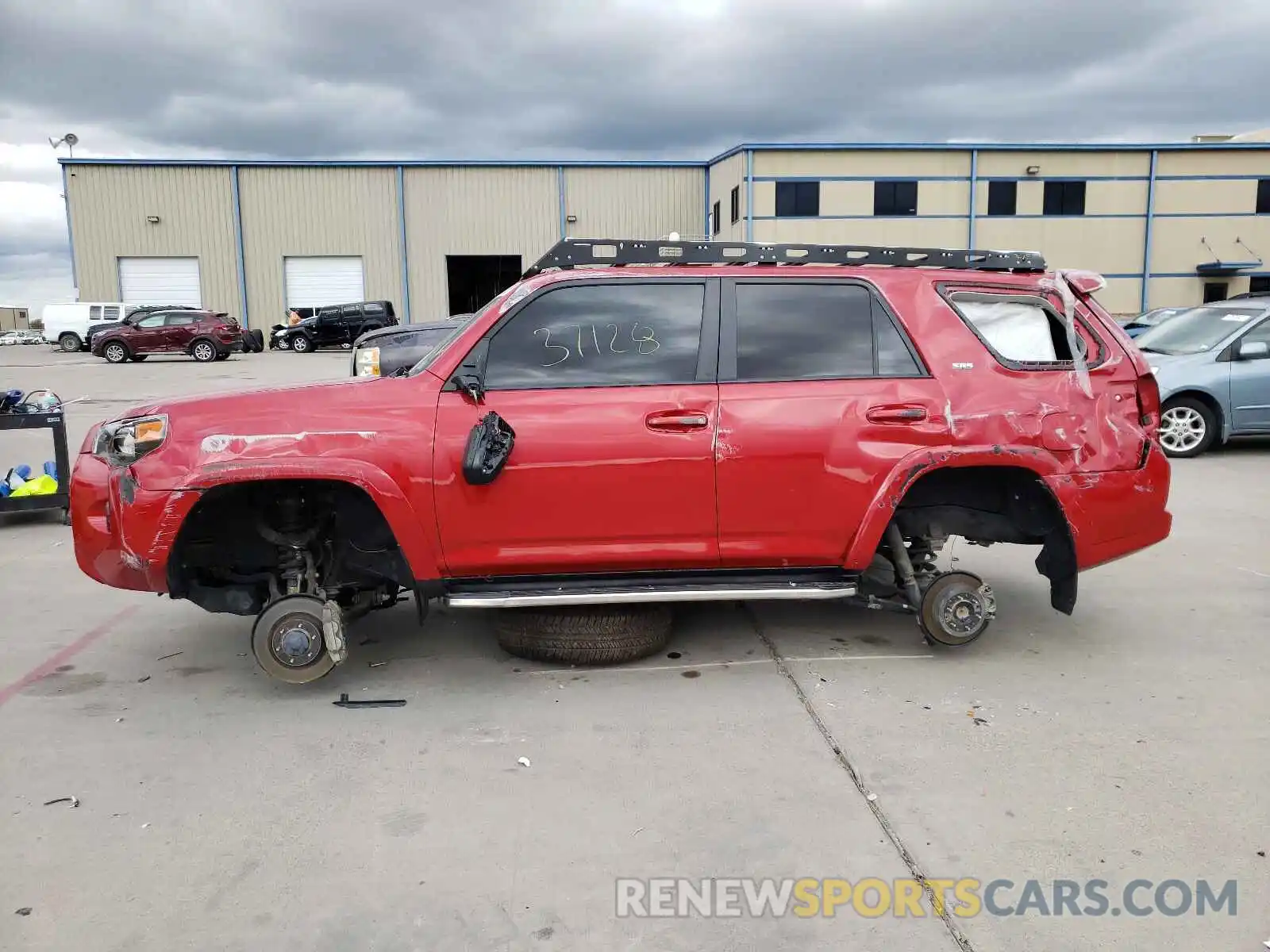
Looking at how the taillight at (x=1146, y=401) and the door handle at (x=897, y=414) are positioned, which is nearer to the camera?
the door handle at (x=897, y=414)

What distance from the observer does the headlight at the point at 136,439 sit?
3.80 m

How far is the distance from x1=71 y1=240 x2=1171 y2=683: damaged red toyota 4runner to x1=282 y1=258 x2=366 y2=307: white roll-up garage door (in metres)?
35.2

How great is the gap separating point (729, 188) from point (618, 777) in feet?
111

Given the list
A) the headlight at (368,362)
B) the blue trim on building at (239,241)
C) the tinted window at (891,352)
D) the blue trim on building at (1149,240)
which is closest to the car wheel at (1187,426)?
the tinted window at (891,352)

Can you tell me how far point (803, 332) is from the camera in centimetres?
421

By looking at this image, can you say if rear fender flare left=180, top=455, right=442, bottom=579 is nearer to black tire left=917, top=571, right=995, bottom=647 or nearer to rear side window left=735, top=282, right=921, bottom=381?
rear side window left=735, top=282, right=921, bottom=381

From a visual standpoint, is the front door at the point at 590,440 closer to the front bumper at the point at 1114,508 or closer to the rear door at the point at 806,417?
the rear door at the point at 806,417

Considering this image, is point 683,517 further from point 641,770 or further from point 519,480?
point 641,770

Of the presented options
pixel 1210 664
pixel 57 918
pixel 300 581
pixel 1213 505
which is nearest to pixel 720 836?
pixel 57 918

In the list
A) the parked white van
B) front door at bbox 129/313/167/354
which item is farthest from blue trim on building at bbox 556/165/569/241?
the parked white van

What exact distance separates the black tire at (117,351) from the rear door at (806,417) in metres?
28.0

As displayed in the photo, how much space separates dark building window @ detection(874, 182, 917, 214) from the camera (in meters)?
32.7

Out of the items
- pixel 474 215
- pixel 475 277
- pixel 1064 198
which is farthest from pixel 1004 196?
pixel 475 277

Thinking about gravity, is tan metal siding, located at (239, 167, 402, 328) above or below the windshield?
above
